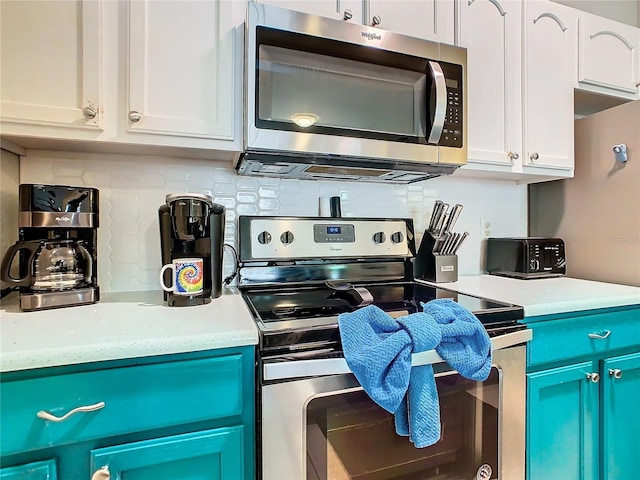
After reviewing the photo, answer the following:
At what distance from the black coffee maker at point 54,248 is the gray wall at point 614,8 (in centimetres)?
258

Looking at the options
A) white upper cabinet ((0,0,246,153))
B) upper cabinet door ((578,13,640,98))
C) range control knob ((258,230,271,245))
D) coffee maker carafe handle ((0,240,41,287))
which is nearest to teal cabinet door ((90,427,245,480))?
coffee maker carafe handle ((0,240,41,287))

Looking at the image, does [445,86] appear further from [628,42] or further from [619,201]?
[628,42]

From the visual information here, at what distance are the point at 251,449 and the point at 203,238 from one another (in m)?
0.60

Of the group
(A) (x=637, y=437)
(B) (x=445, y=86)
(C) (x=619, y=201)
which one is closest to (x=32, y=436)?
(B) (x=445, y=86)

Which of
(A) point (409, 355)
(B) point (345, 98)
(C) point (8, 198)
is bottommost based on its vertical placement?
(A) point (409, 355)

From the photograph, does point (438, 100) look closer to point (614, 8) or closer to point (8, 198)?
point (8, 198)

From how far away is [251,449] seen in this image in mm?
813

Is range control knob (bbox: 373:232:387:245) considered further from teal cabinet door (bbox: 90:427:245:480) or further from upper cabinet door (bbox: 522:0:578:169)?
teal cabinet door (bbox: 90:427:245:480)

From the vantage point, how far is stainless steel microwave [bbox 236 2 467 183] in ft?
3.47

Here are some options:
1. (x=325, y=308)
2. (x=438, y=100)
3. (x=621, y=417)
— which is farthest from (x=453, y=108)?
(x=621, y=417)

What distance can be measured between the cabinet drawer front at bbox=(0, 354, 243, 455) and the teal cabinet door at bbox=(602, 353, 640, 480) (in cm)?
124

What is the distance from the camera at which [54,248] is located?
1.02 meters

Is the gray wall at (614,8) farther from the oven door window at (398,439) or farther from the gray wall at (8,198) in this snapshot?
the gray wall at (8,198)

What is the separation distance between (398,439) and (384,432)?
46mm
